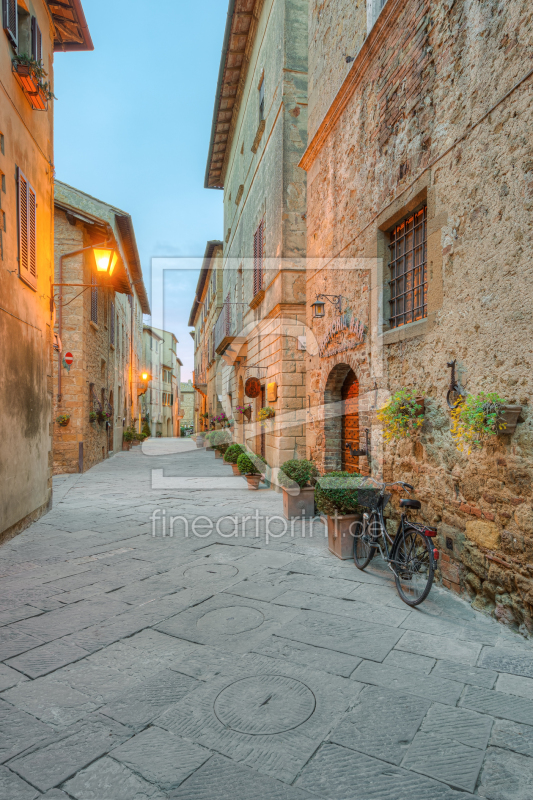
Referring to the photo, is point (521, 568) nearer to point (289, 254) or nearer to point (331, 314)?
point (331, 314)

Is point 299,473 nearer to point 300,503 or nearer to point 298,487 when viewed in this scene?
point 298,487

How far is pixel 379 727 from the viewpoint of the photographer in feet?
7.57

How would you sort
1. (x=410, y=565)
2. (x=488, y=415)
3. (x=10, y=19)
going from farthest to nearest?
(x=10, y=19)
(x=410, y=565)
(x=488, y=415)

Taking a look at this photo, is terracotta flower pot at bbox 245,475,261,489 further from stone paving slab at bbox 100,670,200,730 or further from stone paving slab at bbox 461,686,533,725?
stone paving slab at bbox 461,686,533,725

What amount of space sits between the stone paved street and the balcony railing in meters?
10.6

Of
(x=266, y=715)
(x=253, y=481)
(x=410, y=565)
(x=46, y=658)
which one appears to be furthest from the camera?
(x=253, y=481)

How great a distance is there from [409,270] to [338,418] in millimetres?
3031

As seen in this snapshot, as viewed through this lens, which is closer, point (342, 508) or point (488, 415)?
point (488, 415)

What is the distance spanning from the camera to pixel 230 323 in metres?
17.0

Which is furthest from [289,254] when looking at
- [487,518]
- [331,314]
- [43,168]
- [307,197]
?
[487,518]

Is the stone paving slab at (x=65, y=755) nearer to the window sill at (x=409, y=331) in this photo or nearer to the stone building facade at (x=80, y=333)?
the window sill at (x=409, y=331)

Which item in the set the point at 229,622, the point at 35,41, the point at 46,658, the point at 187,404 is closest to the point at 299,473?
the point at 229,622

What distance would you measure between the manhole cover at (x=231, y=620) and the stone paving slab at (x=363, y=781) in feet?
4.43

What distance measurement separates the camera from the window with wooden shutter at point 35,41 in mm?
6660
